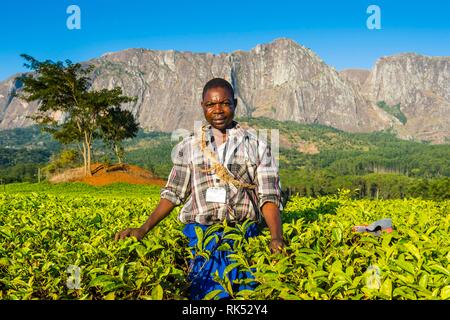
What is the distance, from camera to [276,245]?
3.05m

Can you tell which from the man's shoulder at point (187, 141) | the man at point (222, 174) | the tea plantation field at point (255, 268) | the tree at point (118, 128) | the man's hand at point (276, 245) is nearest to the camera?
the tea plantation field at point (255, 268)

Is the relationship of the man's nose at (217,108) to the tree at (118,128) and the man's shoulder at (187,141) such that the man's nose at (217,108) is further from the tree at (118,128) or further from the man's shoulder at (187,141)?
the tree at (118,128)

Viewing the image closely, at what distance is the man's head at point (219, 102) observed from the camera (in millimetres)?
3557

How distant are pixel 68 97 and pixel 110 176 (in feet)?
26.2

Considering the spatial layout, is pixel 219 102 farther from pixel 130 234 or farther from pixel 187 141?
pixel 130 234

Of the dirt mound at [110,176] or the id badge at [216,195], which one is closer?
the id badge at [216,195]

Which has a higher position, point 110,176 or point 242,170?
point 242,170

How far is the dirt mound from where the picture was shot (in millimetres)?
34391

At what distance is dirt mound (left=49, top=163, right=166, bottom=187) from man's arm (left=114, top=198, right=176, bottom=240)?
30.7 m

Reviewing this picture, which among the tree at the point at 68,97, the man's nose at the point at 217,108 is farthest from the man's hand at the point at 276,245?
the tree at the point at 68,97

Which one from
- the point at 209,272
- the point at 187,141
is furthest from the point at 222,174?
the point at 209,272

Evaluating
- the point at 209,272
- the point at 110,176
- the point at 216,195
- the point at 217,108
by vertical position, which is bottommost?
the point at 110,176

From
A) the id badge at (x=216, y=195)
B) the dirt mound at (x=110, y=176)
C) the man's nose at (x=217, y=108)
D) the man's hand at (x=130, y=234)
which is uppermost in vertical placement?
the man's nose at (x=217, y=108)

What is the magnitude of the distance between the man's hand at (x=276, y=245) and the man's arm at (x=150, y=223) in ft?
3.54
